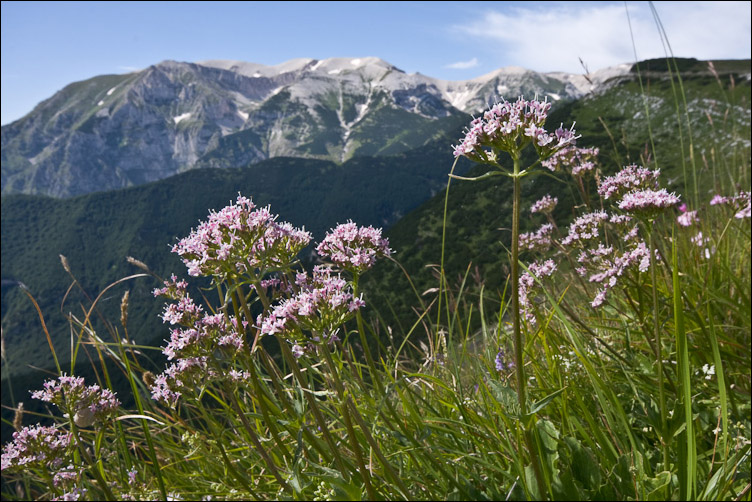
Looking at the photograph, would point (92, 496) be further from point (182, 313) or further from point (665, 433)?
point (665, 433)

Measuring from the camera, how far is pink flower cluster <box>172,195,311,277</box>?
8.53 feet

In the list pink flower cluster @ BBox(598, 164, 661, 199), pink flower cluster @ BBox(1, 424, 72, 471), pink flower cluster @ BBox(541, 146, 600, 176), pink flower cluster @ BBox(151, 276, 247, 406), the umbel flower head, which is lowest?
pink flower cluster @ BBox(1, 424, 72, 471)

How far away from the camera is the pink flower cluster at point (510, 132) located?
2219mm

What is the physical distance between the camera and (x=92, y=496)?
156 inches

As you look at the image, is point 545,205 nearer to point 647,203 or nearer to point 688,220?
point 688,220

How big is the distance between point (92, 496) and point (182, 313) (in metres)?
2.30

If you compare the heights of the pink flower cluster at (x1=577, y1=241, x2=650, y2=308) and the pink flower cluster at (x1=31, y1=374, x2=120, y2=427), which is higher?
the pink flower cluster at (x1=577, y1=241, x2=650, y2=308)

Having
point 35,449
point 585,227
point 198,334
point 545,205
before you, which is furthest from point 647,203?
point 35,449

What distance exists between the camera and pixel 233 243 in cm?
260

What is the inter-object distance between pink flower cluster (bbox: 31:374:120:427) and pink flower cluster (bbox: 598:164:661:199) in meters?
4.21

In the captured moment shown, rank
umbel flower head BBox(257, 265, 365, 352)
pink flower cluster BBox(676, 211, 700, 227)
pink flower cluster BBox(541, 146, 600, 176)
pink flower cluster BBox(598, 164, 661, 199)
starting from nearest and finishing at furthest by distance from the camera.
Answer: umbel flower head BBox(257, 265, 365, 352) → pink flower cluster BBox(598, 164, 661, 199) → pink flower cluster BBox(541, 146, 600, 176) → pink flower cluster BBox(676, 211, 700, 227)

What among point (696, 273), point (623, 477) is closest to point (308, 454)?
point (623, 477)

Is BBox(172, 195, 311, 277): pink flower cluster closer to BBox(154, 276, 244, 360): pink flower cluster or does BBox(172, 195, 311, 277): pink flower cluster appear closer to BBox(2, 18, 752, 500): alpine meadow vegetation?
BBox(2, 18, 752, 500): alpine meadow vegetation

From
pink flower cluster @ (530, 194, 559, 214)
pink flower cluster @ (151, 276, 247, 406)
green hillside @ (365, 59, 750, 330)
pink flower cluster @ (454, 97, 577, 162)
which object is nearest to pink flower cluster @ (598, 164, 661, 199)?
pink flower cluster @ (454, 97, 577, 162)
